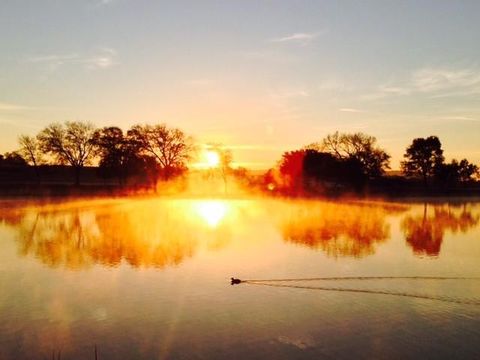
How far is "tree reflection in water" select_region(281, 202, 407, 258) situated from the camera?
122 feet

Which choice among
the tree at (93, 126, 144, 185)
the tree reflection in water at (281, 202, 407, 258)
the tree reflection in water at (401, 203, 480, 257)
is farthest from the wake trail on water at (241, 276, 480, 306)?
the tree at (93, 126, 144, 185)

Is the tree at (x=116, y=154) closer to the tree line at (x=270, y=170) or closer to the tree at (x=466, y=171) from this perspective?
the tree line at (x=270, y=170)

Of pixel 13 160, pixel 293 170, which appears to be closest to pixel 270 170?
pixel 293 170

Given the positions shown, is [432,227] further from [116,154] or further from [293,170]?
[116,154]

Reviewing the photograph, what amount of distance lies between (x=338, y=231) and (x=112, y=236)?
21.9 metres

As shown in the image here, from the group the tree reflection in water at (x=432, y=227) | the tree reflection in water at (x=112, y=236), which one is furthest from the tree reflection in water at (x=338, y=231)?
the tree reflection in water at (x=112, y=236)

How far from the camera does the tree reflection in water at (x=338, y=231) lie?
122 feet

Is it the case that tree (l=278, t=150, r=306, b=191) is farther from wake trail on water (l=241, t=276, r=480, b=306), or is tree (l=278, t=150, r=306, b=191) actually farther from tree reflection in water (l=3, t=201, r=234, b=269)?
wake trail on water (l=241, t=276, r=480, b=306)

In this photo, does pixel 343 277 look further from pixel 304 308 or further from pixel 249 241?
pixel 249 241

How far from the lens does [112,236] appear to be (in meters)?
41.8

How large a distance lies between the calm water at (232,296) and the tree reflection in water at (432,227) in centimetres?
51

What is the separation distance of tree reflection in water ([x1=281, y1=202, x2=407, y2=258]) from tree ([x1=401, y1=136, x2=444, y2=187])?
229 ft

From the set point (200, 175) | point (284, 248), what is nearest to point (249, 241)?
point (284, 248)

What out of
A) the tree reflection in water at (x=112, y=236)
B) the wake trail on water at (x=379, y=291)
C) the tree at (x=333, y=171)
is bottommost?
the wake trail on water at (x=379, y=291)
